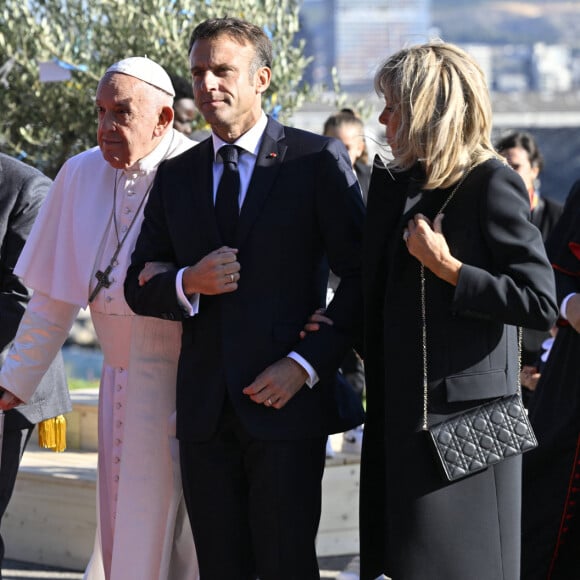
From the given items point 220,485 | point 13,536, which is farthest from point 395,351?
point 13,536

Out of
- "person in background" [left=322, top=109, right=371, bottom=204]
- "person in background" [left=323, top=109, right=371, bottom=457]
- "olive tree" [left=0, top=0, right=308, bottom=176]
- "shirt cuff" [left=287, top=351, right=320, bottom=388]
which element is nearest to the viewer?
"shirt cuff" [left=287, top=351, right=320, bottom=388]

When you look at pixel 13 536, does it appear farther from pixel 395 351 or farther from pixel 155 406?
pixel 395 351

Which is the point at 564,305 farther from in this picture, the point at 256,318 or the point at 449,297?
the point at 256,318

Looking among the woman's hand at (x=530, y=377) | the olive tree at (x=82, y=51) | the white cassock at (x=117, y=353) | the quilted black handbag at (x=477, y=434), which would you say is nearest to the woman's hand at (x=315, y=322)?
the quilted black handbag at (x=477, y=434)

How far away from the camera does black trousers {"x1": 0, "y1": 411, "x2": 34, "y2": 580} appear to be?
4309 millimetres

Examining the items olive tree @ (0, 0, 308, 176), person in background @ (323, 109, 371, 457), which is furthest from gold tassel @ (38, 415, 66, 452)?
olive tree @ (0, 0, 308, 176)

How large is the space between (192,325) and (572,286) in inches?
56.6

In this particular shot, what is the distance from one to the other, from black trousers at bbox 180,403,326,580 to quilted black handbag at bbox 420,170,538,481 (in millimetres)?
492

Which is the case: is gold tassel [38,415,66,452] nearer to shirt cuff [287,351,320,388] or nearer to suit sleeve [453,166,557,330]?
shirt cuff [287,351,320,388]

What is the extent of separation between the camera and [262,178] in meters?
3.51

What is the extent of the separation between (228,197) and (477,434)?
3.36 ft

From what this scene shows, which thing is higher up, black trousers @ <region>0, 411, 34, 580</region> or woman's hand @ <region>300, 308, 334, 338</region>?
woman's hand @ <region>300, 308, 334, 338</region>

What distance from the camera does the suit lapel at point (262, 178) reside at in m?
3.47

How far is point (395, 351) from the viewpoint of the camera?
126 inches
